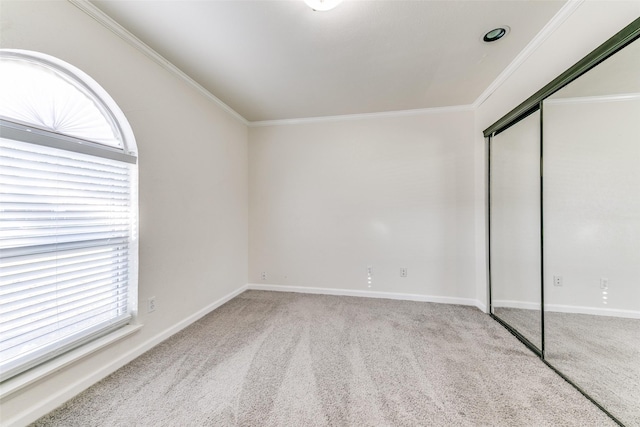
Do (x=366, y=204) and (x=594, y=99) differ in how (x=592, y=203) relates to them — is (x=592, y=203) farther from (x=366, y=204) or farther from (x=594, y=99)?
(x=366, y=204)

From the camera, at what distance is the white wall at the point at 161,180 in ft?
4.53

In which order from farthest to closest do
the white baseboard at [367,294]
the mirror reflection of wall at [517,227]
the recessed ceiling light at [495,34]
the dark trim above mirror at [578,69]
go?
the white baseboard at [367,294], the mirror reflection of wall at [517,227], the recessed ceiling light at [495,34], the dark trim above mirror at [578,69]

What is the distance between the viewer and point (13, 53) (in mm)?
1318

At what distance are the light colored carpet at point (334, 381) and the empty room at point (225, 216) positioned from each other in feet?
0.06

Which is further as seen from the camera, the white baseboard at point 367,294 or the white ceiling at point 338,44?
the white baseboard at point 367,294

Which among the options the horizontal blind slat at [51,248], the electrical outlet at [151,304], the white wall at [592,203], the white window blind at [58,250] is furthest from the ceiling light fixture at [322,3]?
the electrical outlet at [151,304]

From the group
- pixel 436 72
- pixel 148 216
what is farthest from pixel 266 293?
pixel 436 72

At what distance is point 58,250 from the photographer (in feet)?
4.91

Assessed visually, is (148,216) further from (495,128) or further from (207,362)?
(495,128)

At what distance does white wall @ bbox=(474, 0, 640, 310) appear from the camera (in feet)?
4.40

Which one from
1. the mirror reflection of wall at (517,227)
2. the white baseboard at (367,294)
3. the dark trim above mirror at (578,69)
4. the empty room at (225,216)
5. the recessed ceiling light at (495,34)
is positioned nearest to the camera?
the dark trim above mirror at (578,69)

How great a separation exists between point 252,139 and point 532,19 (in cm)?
328

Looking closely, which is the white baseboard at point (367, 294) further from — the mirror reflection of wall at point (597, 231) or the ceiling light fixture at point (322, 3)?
the ceiling light fixture at point (322, 3)

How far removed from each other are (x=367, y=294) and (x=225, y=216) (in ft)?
7.41
